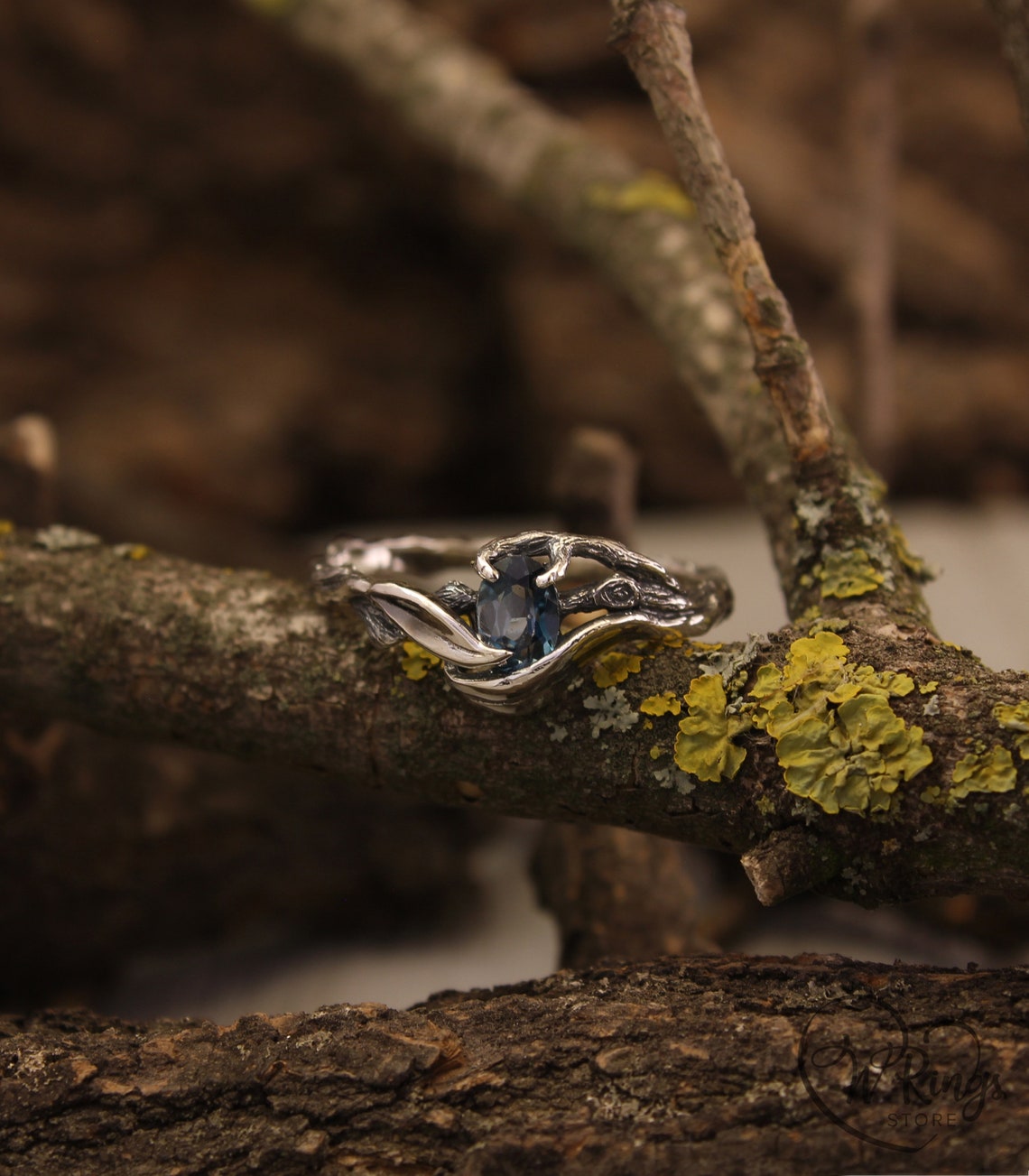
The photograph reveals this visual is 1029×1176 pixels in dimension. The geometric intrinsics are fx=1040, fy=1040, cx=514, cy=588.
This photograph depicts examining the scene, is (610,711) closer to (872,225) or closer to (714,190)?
(714,190)

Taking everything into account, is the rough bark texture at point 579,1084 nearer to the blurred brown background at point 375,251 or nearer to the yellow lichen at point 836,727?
the yellow lichen at point 836,727

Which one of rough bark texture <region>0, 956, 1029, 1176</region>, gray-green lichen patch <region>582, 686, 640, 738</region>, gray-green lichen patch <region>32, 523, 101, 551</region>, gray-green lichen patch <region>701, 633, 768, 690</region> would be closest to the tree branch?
gray-green lichen patch <region>701, 633, 768, 690</region>

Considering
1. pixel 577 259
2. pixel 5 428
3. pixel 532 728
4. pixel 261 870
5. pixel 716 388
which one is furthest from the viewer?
pixel 577 259

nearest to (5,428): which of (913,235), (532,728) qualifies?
(532,728)

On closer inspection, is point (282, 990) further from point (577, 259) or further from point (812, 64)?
point (812, 64)

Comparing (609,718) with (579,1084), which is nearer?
(579,1084)

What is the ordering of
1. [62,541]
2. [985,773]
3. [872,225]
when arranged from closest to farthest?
1. [985,773]
2. [62,541]
3. [872,225]

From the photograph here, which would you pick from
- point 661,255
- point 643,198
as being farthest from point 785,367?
point 643,198
